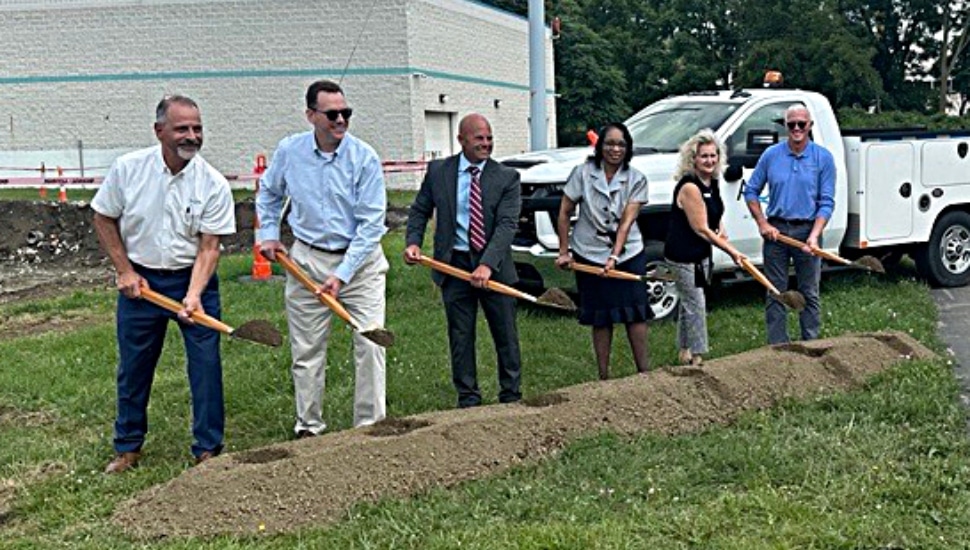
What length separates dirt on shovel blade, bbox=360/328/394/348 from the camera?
5.82m

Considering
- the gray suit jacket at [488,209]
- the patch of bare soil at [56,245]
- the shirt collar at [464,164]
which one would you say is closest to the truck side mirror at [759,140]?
the gray suit jacket at [488,209]

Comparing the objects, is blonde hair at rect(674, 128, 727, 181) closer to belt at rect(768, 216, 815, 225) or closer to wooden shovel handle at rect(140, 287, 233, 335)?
belt at rect(768, 216, 815, 225)

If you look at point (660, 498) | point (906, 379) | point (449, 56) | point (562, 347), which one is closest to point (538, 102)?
point (562, 347)

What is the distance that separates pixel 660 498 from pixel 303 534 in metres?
1.61

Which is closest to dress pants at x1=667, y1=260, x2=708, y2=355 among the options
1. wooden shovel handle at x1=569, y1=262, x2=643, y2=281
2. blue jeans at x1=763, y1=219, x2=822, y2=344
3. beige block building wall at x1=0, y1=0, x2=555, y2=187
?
wooden shovel handle at x1=569, y1=262, x2=643, y2=281

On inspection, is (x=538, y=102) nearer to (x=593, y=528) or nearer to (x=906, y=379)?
(x=906, y=379)

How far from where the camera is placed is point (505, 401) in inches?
259

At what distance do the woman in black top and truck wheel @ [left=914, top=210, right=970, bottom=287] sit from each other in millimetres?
4652

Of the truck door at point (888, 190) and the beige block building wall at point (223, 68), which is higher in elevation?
the beige block building wall at point (223, 68)

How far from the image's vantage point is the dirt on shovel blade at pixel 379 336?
582cm

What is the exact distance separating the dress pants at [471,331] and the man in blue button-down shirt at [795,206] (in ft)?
7.69

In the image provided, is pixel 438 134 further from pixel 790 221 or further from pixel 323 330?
pixel 323 330

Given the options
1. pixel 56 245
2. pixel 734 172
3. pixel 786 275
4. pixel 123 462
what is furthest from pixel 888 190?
pixel 56 245

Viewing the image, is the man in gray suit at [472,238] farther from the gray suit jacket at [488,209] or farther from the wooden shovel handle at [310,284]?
the wooden shovel handle at [310,284]
